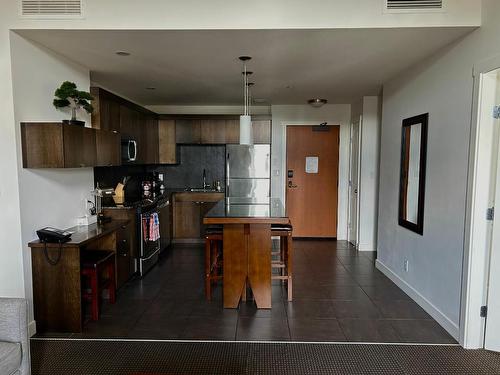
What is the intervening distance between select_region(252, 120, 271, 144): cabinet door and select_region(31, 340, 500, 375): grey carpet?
153 inches

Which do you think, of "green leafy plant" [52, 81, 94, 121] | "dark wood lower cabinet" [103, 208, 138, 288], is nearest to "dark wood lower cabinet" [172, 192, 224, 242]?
"dark wood lower cabinet" [103, 208, 138, 288]

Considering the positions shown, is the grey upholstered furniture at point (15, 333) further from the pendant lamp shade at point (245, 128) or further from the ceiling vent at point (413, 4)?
the ceiling vent at point (413, 4)

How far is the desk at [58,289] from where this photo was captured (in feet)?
9.53

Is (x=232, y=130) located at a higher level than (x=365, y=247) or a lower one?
higher

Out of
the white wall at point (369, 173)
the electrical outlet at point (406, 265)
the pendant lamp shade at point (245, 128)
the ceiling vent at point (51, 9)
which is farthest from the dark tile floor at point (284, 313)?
the ceiling vent at point (51, 9)

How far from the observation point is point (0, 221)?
274 centimetres

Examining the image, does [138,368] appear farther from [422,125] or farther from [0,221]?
[422,125]

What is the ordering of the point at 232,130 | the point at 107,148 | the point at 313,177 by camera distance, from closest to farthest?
the point at 107,148, the point at 232,130, the point at 313,177

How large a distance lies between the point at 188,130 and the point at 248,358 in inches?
169

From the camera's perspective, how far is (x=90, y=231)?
11.2ft

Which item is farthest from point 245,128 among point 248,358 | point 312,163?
point 312,163

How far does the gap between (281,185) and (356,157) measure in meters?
1.38

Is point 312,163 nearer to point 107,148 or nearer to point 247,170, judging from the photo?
point 247,170

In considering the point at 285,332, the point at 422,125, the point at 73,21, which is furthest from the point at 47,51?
the point at 422,125
